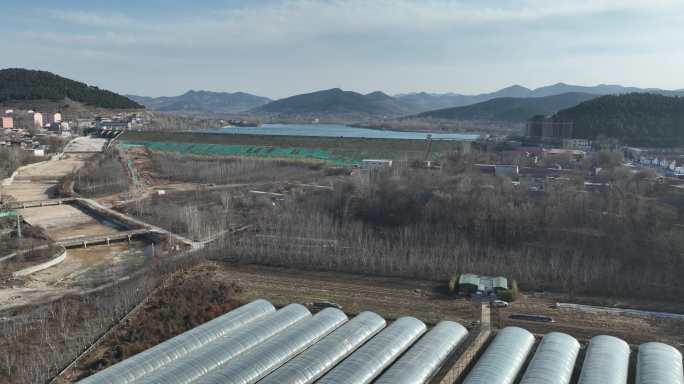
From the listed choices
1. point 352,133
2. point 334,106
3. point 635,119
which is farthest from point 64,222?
point 334,106

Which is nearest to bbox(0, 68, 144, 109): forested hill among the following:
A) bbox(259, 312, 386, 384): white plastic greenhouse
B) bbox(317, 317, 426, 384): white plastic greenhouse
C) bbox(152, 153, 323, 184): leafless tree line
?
bbox(152, 153, 323, 184): leafless tree line

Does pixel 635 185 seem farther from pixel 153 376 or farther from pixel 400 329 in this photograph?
pixel 153 376

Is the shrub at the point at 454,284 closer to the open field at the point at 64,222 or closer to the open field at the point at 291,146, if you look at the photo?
the open field at the point at 64,222

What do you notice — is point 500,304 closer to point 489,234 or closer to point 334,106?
point 489,234

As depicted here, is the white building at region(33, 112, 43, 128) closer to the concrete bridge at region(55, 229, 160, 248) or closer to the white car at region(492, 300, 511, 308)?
the concrete bridge at region(55, 229, 160, 248)

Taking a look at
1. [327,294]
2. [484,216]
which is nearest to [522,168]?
[484,216]

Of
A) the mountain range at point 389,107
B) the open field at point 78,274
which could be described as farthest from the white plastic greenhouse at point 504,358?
the mountain range at point 389,107
